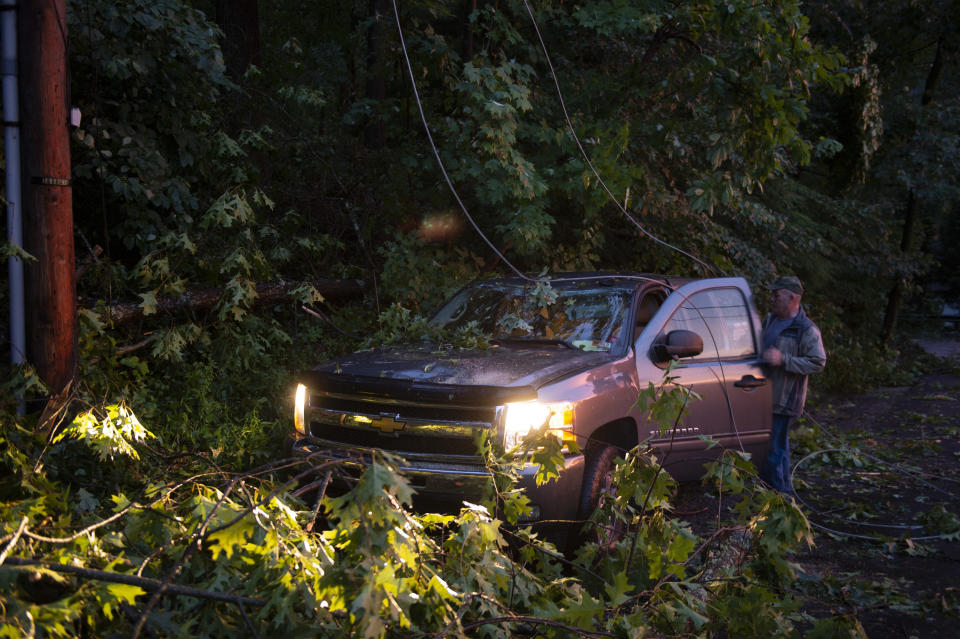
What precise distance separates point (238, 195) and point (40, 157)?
112 inches

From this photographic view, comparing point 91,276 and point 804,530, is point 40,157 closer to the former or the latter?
point 91,276

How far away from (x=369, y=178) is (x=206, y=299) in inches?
136

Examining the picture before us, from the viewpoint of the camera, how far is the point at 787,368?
670 centimetres

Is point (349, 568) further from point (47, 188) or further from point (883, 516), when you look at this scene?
point (883, 516)

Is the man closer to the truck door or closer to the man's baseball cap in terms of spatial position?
the man's baseball cap

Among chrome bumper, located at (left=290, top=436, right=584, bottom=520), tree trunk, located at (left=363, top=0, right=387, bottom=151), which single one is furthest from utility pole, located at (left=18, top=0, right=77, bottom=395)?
tree trunk, located at (left=363, top=0, right=387, bottom=151)

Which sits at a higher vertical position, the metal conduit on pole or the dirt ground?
the metal conduit on pole

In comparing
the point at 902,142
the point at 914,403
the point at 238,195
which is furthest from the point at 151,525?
the point at 902,142

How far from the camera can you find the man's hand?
264 inches

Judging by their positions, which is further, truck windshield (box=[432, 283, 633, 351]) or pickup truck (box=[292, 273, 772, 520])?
truck windshield (box=[432, 283, 633, 351])

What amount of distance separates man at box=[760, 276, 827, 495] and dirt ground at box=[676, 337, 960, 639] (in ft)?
0.95

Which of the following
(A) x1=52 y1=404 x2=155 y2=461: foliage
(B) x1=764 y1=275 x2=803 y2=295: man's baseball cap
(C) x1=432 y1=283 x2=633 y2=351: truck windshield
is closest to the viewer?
(A) x1=52 y1=404 x2=155 y2=461: foliage

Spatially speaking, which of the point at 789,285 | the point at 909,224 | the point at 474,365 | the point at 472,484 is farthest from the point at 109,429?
the point at 909,224

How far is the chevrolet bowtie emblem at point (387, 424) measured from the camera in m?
4.74
